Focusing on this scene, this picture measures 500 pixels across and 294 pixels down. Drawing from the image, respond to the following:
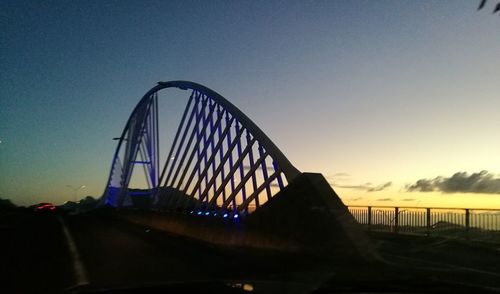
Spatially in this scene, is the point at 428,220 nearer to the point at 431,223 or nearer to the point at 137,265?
the point at 431,223

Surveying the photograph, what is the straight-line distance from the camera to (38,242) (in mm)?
22516

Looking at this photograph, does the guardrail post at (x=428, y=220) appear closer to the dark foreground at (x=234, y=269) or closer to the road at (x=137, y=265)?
the dark foreground at (x=234, y=269)

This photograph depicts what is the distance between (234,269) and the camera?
42.0 feet

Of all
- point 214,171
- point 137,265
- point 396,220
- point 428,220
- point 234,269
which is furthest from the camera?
point 214,171

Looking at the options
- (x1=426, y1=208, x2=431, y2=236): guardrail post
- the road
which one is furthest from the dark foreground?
(x1=426, y1=208, x2=431, y2=236): guardrail post

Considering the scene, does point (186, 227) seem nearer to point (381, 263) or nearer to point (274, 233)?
point (274, 233)

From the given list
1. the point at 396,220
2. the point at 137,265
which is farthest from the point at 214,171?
the point at 137,265

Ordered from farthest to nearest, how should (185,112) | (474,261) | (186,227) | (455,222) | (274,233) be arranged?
1. (185,112)
2. (186,227)
3. (455,222)
4. (274,233)
5. (474,261)

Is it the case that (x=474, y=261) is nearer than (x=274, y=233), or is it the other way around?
(x=474, y=261)

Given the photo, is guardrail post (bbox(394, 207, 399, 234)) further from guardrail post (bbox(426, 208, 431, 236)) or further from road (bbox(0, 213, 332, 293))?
road (bbox(0, 213, 332, 293))

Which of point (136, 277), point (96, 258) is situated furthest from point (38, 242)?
point (136, 277)

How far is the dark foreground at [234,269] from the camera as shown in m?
6.54

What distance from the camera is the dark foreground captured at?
21.5 ft

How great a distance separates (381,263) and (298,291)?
7.89 m
